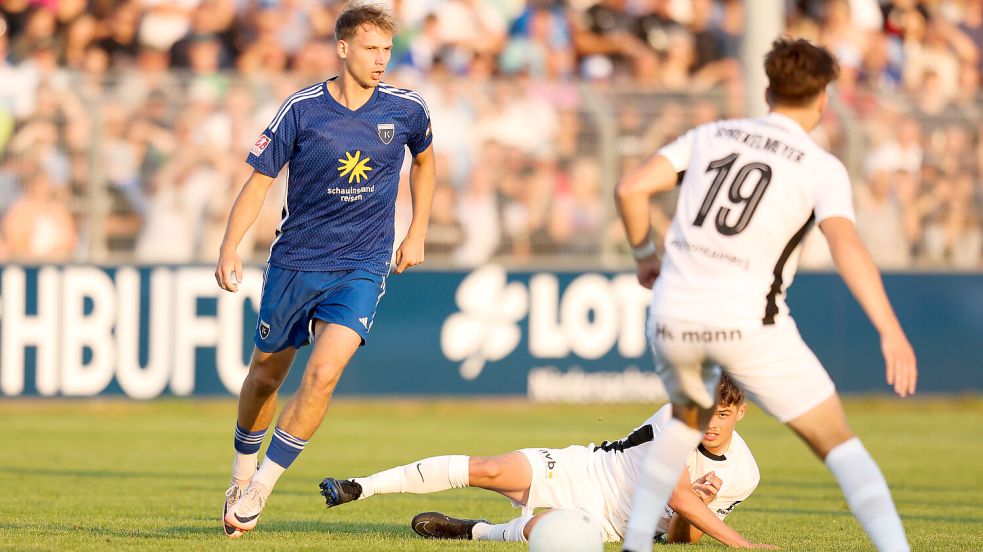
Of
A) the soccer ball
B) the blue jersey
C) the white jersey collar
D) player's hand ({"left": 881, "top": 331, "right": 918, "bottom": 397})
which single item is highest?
the white jersey collar

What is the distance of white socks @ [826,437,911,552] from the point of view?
5535 mm

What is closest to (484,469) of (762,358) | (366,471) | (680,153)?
(762,358)

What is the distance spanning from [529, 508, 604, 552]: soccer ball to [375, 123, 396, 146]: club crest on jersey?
7.53ft

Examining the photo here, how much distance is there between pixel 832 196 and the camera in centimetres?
556

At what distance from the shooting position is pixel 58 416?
15281mm

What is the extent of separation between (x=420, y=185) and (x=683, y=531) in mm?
2268

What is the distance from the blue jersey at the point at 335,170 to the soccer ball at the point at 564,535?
1.98 m

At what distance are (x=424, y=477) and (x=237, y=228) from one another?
1.52 m

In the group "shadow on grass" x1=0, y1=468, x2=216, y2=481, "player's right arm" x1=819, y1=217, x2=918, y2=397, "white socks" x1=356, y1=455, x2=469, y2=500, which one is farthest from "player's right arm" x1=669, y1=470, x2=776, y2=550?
"shadow on grass" x1=0, y1=468, x2=216, y2=481

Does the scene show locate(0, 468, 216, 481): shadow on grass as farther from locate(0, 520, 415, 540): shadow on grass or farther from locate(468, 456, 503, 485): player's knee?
locate(468, 456, 503, 485): player's knee

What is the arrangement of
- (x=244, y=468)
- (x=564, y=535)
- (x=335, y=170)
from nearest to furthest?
(x=564, y=535) < (x=335, y=170) < (x=244, y=468)

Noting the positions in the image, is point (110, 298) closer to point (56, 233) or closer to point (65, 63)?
point (56, 233)

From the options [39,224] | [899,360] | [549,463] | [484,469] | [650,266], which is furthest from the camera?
[39,224]

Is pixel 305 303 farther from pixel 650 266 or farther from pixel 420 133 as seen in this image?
pixel 650 266
